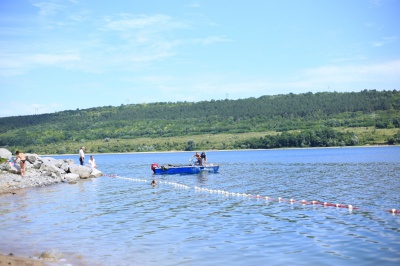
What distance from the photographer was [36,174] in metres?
40.3

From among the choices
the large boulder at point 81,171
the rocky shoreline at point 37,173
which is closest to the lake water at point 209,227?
the rocky shoreline at point 37,173

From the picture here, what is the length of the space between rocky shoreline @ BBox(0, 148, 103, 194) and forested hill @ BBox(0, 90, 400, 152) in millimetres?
91713

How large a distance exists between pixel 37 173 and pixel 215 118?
123m

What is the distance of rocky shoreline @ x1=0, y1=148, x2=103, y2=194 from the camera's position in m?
34.1

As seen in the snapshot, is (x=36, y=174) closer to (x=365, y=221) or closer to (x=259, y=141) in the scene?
(x=365, y=221)

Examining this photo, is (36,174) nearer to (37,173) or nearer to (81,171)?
(37,173)

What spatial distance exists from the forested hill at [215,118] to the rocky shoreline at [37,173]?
91.7 m

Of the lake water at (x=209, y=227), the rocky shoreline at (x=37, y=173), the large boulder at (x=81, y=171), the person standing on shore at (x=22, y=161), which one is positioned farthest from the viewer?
the large boulder at (x=81, y=171)

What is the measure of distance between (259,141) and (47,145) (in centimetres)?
6556

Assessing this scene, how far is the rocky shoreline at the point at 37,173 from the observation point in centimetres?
3412

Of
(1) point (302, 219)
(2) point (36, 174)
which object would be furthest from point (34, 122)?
(1) point (302, 219)

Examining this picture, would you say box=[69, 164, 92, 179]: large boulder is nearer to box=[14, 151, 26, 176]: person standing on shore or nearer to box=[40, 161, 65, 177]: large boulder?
box=[40, 161, 65, 177]: large boulder

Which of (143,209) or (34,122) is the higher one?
(34,122)

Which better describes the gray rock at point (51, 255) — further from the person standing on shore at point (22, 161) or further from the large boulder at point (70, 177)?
the large boulder at point (70, 177)
